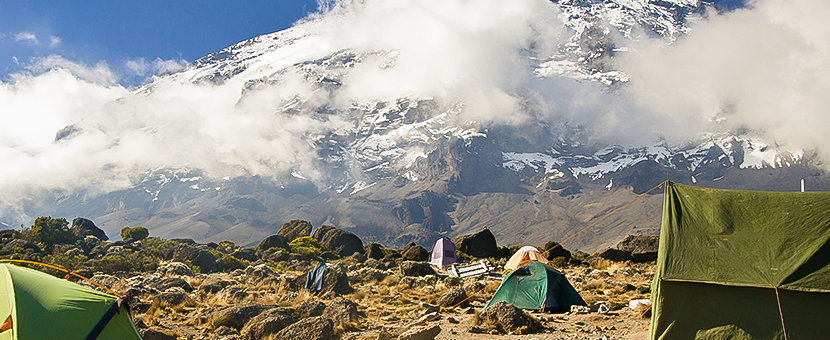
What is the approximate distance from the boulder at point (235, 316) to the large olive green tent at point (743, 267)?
10.5 metres

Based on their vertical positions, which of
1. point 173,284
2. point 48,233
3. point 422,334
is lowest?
point 422,334

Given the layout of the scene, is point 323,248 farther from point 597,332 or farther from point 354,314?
point 597,332

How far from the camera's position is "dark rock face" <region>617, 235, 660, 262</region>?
123 feet

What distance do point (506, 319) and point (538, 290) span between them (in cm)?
434

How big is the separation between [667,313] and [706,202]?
2.50 metres

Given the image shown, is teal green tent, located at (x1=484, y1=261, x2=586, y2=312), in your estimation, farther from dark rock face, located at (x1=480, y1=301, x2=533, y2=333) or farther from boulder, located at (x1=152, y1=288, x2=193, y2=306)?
boulder, located at (x1=152, y1=288, x2=193, y2=306)

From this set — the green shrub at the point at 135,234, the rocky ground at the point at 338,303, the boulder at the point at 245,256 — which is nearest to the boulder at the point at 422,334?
the rocky ground at the point at 338,303

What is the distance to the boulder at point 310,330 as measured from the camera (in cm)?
1225

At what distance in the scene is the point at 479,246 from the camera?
172ft

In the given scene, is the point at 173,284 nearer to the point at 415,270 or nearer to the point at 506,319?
the point at 415,270

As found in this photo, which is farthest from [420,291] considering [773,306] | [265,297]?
[773,306]

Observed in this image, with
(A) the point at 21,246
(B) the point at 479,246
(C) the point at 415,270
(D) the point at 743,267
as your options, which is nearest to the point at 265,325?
(D) the point at 743,267

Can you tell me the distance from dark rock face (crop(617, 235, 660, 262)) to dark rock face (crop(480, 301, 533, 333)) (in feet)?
87.4

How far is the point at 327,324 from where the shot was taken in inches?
505
